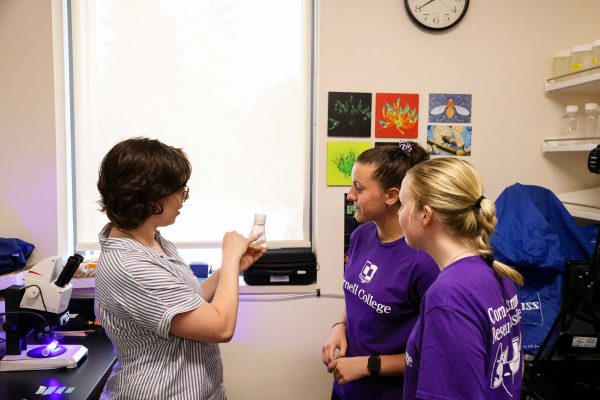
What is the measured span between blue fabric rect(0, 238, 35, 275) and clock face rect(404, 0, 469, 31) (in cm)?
227

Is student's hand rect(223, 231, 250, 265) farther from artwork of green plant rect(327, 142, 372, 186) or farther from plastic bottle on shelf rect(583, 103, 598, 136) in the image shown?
plastic bottle on shelf rect(583, 103, 598, 136)

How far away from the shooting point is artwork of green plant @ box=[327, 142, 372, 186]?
7.52ft

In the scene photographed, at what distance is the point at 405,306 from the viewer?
128 cm

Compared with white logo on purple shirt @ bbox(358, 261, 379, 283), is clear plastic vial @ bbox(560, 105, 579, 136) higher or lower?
higher

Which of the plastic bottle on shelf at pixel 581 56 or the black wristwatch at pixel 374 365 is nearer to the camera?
the black wristwatch at pixel 374 365

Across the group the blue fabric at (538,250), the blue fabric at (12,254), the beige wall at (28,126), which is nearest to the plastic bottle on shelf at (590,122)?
the blue fabric at (538,250)

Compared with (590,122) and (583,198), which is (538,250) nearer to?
(583,198)

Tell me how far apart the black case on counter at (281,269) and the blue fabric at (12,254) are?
109 centimetres

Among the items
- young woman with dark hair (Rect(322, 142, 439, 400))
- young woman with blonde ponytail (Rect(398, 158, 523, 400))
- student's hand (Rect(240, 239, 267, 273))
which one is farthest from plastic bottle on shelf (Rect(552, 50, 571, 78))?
student's hand (Rect(240, 239, 267, 273))

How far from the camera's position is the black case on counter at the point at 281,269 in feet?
7.57

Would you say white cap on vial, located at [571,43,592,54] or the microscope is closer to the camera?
the microscope

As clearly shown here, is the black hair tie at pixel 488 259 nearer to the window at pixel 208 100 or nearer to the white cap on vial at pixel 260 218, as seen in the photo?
the white cap on vial at pixel 260 218

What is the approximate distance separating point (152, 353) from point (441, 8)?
2.13m

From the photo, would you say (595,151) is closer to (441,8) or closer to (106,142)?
(441,8)
